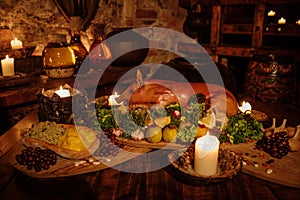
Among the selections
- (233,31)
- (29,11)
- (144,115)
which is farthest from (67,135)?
(233,31)

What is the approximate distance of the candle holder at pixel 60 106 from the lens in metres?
1.25

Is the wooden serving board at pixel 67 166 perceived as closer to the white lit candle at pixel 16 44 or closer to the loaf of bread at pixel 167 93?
the loaf of bread at pixel 167 93

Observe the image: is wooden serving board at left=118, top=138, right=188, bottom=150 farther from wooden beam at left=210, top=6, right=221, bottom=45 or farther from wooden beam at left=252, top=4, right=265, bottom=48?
wooden beam at left=210, top=6, right=221, bottom=45

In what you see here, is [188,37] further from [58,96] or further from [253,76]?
[58,96]

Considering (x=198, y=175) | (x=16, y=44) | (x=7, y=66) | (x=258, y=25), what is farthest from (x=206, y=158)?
(x=258, y=25)

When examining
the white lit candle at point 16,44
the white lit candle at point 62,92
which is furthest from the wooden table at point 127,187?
the white lit candle at point 16,44

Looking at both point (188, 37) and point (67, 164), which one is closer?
point (67, 164)

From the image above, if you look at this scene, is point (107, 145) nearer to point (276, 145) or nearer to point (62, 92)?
point (62, 92)

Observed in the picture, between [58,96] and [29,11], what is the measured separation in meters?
1.35

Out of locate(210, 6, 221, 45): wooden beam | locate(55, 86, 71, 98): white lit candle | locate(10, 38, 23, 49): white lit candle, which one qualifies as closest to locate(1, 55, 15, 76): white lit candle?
locate(10, 38, 23, 49): white lit candle

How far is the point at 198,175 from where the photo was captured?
92 centimetres

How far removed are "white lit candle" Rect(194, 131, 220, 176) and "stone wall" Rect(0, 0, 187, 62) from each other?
1873 mm

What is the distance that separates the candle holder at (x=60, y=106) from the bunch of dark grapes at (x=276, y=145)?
2.31 ft

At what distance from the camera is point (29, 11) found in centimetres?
229
